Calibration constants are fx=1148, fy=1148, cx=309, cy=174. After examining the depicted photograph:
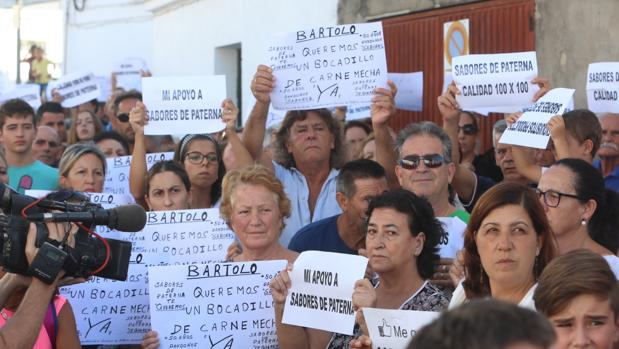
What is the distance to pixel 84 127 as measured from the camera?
1133cm

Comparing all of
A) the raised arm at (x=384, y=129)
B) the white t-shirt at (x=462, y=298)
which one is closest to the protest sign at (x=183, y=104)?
the raised arm at (x=384, y=129)

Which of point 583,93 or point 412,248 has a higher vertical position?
point 583,93

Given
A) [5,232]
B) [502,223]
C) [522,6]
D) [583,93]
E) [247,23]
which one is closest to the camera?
[5,232]

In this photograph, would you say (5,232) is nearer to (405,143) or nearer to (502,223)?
(502,223)

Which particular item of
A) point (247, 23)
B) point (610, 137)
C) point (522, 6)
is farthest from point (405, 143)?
point (247, 23)

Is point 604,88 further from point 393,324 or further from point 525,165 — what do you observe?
point 393,324

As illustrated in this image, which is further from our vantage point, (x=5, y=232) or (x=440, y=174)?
(x=440, y=174)

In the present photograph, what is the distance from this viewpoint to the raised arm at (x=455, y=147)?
717 cm

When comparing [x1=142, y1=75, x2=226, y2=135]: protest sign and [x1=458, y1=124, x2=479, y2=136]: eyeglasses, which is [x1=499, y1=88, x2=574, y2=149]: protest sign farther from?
[x1=142, y1=75, x2=226, y2=135]: protest sign

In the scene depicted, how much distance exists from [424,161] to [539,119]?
752 millimetres

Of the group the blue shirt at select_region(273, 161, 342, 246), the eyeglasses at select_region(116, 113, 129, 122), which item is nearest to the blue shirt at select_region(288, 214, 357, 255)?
the blue shirt at select_region(273, 161, 342, 246)

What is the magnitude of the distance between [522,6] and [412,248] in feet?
18.3

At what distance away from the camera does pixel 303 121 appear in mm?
7660

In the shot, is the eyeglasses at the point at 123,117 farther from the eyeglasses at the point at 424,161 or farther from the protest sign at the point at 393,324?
the protest sign at the point at 393,324
